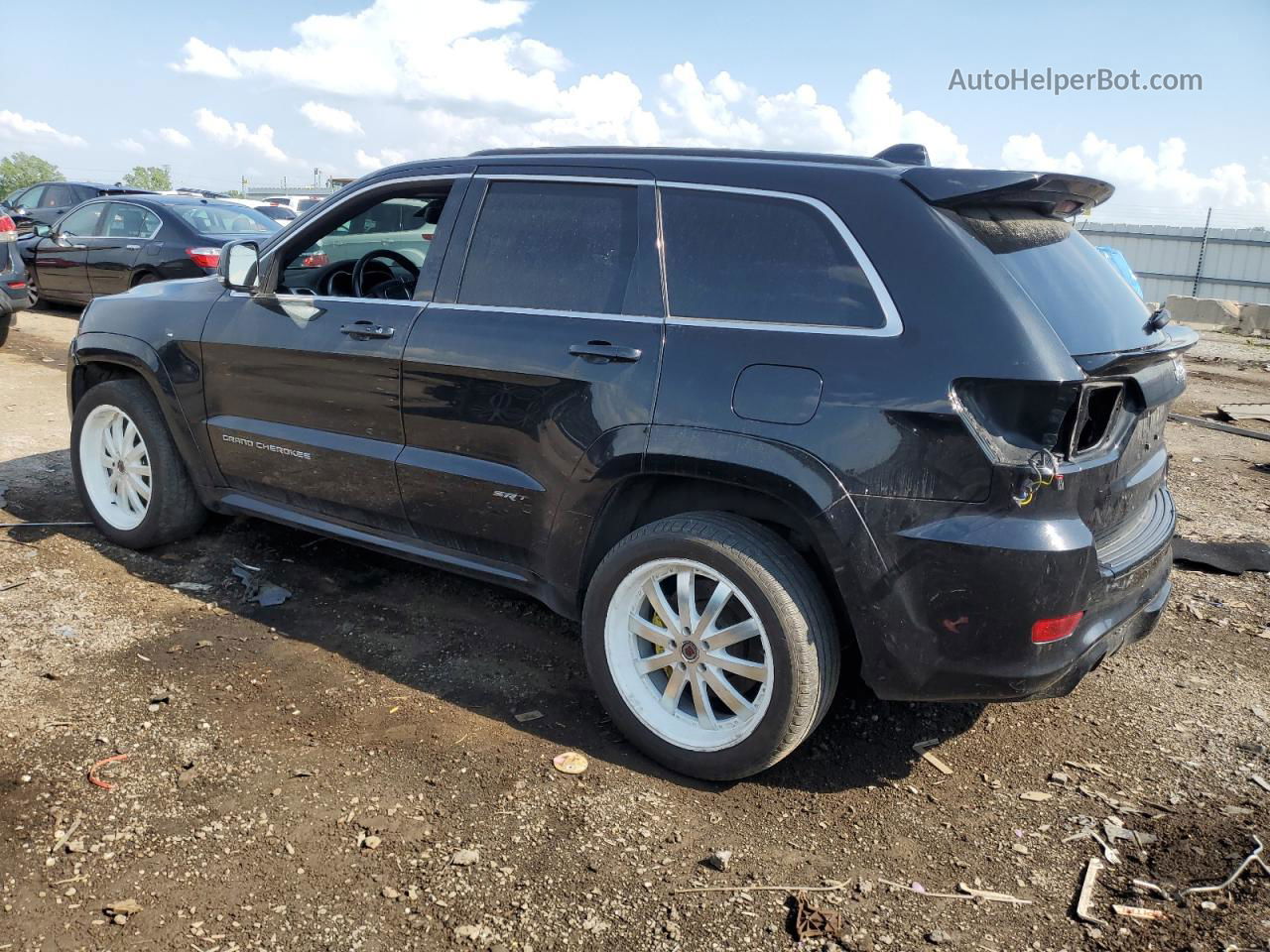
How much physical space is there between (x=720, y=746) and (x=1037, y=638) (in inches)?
40.0

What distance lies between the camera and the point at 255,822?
291 centimetres

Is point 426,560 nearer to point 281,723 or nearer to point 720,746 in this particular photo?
point 281,723

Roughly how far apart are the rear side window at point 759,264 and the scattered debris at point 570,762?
150 cm

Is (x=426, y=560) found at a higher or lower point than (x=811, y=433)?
lower

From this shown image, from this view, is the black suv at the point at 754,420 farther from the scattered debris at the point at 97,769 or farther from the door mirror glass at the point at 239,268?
the scattered debris at the point at 97,769

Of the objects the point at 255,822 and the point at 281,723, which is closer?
the point at 255,822

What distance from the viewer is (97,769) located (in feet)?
10.3

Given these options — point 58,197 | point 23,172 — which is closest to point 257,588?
point 58,197

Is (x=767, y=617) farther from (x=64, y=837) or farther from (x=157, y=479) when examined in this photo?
(x=157, y=479)

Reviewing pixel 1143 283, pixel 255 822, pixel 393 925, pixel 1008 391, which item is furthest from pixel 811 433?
pixel 1143 283

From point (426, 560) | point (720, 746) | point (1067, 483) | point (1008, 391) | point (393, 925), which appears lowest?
point (393, 925)

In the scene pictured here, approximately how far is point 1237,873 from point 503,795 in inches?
83.7

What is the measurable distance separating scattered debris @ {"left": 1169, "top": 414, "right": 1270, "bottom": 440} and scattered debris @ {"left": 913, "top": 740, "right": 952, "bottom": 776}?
5630 mm

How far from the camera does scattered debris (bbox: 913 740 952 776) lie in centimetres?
337
